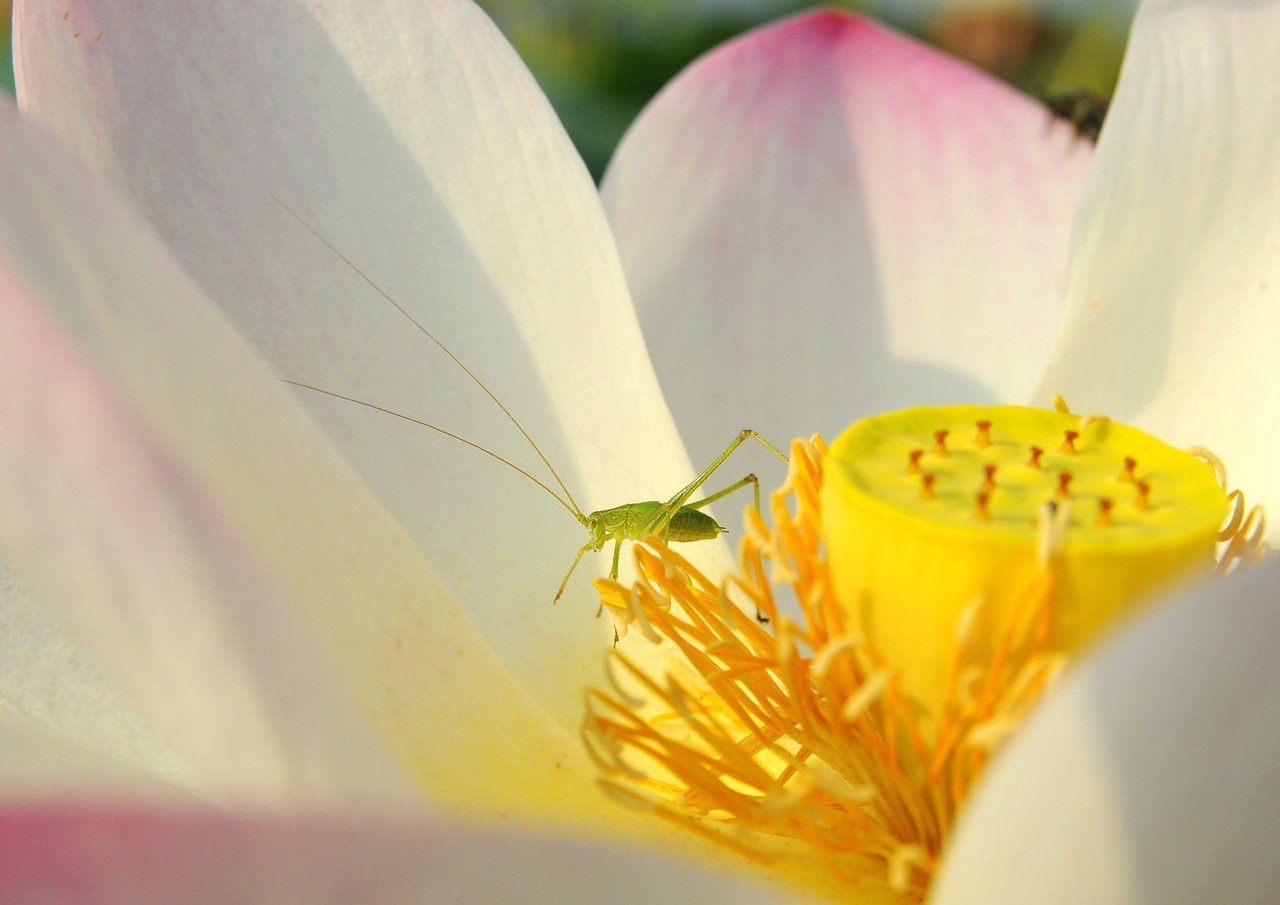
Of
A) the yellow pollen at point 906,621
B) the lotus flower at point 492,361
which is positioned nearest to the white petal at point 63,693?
the lotus flower at point 492,361

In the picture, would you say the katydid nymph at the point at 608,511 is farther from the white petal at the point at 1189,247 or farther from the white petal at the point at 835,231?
the white petal at the point at 1189,247

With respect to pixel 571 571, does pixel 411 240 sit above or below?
above

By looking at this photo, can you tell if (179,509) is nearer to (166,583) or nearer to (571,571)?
(166,583)

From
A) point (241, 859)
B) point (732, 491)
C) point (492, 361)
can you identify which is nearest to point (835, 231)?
point (732, 491)

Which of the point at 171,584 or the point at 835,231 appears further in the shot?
the point at 835,231

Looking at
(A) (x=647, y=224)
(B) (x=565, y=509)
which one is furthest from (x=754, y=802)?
(A) (x=647, y=224)

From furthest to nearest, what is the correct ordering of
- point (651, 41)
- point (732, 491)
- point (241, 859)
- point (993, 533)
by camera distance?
point (651, 41)
point (732, 491)
point (993, 533)
point (241, 859)
